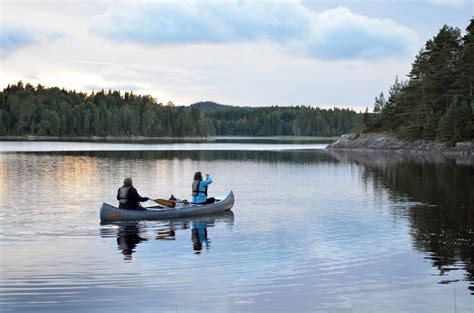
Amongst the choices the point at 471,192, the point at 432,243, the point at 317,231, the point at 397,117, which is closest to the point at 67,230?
the point at 317,231

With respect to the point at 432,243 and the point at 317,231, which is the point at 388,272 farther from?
the point at 317,231

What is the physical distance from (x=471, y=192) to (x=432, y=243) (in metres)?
19.0

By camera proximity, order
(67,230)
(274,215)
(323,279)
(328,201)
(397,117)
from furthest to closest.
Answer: (397,117) < (328,201) < (274,215) < (67,230) < (323,279)

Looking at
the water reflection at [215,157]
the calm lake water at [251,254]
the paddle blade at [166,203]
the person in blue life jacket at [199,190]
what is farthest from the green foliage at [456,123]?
the paddle blade at [166,203]

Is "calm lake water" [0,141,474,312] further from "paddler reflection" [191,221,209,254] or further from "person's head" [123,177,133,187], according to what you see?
"person's head" [123,177,133,187]

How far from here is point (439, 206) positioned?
3319 cm

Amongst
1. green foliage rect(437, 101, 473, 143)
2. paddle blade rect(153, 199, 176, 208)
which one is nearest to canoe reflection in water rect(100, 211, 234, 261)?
paddle blade rect(153, 199, 176, 208)

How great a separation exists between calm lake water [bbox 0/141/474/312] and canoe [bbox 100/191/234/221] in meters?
0.55

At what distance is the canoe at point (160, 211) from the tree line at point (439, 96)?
6055 cm

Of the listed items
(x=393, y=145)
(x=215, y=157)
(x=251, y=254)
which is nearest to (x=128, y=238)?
A: (x=251, y=254)

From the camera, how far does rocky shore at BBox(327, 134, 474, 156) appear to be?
8484 cm

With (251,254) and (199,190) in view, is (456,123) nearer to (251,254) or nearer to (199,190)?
(199,190)

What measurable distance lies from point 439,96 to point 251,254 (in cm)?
8211

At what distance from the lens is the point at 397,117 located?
106938mm
